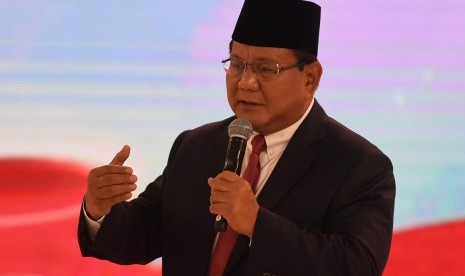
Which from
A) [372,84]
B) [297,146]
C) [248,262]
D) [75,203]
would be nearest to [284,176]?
[297,146]

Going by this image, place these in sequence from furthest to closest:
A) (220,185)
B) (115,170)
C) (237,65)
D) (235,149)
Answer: (237,65) < (115,170) < (235,149) < (220,185)

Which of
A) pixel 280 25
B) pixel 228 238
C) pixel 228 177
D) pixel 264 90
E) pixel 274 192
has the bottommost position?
pixel 228 238

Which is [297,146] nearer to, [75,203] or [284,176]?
[284,176]

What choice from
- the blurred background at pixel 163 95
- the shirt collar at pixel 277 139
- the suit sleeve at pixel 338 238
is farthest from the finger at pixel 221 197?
the blurred background at pixel 163 95

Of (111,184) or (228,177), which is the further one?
(111,184)

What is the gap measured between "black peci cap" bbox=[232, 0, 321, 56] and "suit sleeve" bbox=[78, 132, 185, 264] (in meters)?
0.48

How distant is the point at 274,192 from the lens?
2.14 metres

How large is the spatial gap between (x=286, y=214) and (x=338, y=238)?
18 centimetres

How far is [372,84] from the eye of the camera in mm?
3465

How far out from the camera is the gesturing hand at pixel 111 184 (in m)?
2.09

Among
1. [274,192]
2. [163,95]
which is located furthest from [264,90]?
[163,95]

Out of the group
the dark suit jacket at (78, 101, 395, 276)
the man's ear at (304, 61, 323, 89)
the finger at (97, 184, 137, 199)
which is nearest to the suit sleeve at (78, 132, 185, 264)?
the dark suit jacket at (78, 101, 395, 276)

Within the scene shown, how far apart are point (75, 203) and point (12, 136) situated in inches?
15.2

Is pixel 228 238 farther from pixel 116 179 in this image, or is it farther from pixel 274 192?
pixel 116 179
